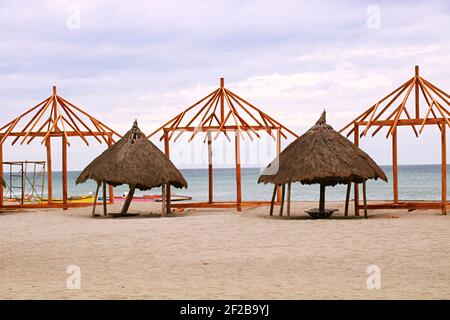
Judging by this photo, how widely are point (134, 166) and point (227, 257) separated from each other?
9.01 m

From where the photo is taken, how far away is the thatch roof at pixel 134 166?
20.8 meters

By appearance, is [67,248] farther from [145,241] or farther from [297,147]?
[297,147]

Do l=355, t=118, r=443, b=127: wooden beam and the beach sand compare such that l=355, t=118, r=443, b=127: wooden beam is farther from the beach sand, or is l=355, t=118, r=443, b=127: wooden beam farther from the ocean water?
the ocean water

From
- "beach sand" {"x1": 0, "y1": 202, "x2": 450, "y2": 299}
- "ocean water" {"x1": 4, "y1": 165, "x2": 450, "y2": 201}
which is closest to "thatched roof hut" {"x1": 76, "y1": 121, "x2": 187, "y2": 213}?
"beach sand" {"x1": 0, "y1": 202, "x2": 450, "y2": 299}

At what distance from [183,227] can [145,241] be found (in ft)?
8.88

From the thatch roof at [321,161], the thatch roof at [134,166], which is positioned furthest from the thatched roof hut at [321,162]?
the thatch roof at [134,166]

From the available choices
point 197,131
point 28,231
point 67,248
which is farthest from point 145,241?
point 197,131

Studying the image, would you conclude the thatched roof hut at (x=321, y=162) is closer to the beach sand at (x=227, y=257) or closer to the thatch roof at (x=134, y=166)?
the beach sand at (x=227, y=257)

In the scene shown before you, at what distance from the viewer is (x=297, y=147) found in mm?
20266

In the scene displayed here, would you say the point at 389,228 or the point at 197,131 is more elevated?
the point at 197,131

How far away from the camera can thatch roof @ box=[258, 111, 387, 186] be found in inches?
757

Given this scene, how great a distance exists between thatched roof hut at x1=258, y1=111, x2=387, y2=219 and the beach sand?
1130mm
